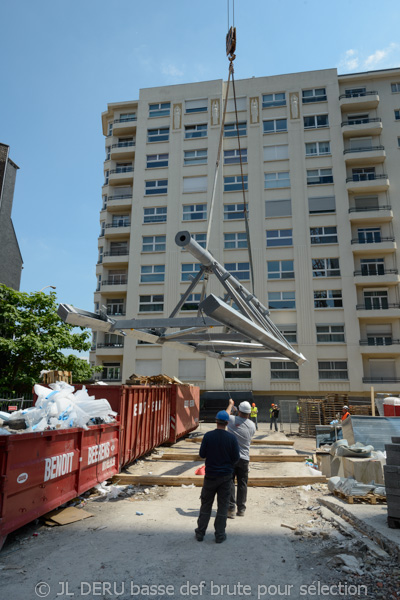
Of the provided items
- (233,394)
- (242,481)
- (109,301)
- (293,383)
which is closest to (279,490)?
(242,481)

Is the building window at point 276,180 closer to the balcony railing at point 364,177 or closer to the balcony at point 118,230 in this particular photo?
the balcony railing at point 364,177

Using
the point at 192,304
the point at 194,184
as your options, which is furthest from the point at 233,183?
the point at 192,304

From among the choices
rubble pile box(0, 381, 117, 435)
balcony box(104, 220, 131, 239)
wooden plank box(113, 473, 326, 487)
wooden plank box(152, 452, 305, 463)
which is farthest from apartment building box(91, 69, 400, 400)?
rubble pile box(0, 381, 117, 435)

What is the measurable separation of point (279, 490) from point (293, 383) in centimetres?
2277

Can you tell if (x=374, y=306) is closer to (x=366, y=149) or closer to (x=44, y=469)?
(x=366, y=149)

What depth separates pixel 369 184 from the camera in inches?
1310

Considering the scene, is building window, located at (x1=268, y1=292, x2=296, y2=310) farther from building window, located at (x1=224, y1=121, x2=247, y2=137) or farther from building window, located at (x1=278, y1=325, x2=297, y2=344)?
building window, located at (x1=224, y1=121, x2=247, y2=137)

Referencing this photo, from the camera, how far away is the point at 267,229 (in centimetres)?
3406

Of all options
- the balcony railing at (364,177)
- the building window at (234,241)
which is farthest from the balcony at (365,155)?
the building window at (234,241)

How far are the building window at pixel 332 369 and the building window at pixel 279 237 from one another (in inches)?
397

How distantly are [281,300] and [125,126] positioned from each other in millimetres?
22200

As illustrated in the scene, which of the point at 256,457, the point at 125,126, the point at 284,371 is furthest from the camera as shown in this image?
the point at 125,126

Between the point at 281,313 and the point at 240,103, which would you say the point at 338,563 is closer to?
the point at 281,313

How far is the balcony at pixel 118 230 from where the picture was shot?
36.3m
